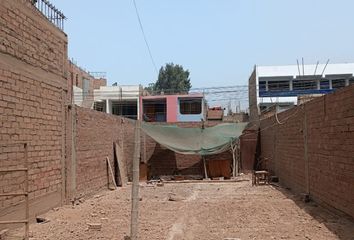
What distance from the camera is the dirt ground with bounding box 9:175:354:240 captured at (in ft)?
22.5

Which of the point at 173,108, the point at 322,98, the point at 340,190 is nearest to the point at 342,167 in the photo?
the point at 340,190

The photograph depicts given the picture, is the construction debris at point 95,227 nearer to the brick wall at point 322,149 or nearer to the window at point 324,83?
the brick wall at point 322,149

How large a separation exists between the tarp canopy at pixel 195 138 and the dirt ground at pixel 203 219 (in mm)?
5385

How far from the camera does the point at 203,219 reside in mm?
8336

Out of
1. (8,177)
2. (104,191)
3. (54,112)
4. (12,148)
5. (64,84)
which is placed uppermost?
(64,84)

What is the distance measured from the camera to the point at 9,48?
734 centimetres

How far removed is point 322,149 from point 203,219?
282 centimetres

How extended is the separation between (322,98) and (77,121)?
552 centimetres

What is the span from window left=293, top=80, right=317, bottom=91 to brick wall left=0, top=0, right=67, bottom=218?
113 ft

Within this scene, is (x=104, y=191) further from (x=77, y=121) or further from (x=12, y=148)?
(x=12, y=148)

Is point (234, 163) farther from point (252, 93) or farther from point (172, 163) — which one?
point (252, 93)

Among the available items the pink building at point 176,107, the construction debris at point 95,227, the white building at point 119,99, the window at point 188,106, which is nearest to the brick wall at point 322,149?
the construction debris at point 95,227

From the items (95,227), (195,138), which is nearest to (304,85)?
(195,138)

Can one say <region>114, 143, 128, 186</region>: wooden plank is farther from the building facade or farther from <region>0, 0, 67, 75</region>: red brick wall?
the building facade
